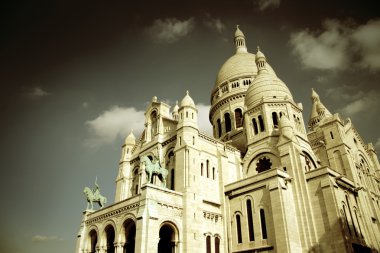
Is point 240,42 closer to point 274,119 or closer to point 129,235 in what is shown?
point 274,119

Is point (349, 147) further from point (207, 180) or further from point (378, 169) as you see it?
point (207, 180)

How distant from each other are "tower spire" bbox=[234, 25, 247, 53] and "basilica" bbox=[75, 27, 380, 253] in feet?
71.1

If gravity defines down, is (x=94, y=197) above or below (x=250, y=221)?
above

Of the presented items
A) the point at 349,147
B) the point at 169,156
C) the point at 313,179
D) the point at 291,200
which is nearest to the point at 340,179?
the point at 313,179

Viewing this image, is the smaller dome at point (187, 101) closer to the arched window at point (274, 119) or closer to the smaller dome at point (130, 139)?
the smaller dome at point (130, 139)

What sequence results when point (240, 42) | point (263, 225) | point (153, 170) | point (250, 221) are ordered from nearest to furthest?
point (263, 225) → point (153, 170) → point (250, 221) → point (240, 42)

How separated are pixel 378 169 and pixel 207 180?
2670 cm

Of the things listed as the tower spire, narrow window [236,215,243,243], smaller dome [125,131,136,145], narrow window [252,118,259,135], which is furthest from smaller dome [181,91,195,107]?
the tower spire

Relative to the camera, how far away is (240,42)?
6100 cm

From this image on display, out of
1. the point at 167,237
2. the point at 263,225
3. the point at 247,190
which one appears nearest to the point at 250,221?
the point at 263,225

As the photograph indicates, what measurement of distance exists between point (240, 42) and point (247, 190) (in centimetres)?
4064

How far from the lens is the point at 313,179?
26547mm

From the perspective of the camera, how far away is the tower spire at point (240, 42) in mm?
59500

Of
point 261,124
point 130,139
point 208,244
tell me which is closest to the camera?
point 208,244
